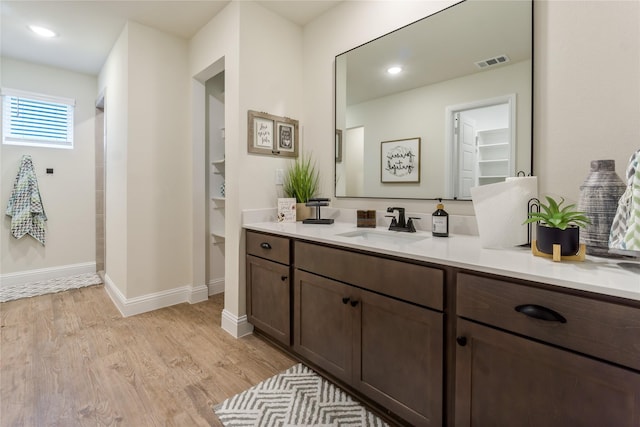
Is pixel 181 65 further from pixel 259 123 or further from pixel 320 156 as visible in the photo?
pixel 320 156

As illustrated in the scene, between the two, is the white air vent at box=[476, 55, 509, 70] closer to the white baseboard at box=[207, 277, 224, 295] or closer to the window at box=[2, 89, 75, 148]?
the white baseboard at box=[207, 277, 224, 295]

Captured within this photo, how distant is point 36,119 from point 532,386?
5014mm

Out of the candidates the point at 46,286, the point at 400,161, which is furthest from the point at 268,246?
the point at 46,286

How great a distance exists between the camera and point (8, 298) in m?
3.03

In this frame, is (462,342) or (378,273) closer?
(462,342)

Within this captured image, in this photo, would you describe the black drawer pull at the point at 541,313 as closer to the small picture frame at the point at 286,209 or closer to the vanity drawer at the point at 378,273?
the vanity drawer at the point at 378,273

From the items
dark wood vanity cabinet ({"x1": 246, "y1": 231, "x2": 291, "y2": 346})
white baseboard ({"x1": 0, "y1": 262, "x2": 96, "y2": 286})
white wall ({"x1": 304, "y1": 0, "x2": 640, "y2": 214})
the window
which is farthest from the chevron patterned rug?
the window

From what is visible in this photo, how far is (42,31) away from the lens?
9.06ft

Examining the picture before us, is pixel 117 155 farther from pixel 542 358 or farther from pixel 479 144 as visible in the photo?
pixel 542 358

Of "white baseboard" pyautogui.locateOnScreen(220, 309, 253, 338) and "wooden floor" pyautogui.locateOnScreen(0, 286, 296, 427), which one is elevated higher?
"white baseboard" pyautogui.locateOnScreen(220, 309, 253, 338)

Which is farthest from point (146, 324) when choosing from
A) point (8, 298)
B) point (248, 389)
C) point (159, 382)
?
point (8, 298)

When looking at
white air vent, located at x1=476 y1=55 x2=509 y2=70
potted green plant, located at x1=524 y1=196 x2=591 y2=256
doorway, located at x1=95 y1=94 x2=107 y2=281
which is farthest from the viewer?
doorway, located at x1=95 y1=94 x2=107 y2=281

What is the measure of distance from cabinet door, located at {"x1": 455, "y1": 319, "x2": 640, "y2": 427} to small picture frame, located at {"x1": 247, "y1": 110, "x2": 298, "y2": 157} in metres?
1.84

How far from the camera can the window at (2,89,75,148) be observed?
335 centimetres
